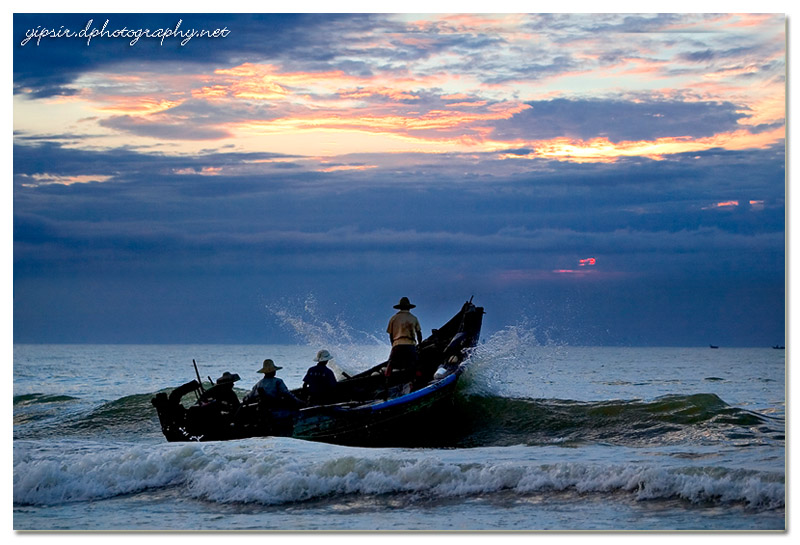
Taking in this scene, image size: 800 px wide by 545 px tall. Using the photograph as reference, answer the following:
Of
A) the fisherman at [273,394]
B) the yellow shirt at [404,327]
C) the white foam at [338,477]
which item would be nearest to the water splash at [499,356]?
the yellow shirt at [404,327]

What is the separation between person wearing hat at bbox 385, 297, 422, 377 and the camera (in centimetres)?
1308

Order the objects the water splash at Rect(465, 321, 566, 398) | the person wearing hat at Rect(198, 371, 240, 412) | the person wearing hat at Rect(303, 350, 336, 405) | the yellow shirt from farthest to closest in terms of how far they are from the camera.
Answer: the water splash at Rect(465, 321, 566, 398), the yellow shirt, the person wearing hat at Rect(303, 350, 336, 405), the person wearing hat at Rect(198, 371, 240, 412)

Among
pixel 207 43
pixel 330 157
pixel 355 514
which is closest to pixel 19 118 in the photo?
pixel 207 43

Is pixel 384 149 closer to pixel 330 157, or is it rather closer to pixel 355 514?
pixel 330 157

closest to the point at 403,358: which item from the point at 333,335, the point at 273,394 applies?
the point at 273,394

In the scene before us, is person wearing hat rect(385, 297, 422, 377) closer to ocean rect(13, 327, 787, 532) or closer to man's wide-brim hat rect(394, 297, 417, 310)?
man's wide-brim hat rect(394, 297, 417, 310)

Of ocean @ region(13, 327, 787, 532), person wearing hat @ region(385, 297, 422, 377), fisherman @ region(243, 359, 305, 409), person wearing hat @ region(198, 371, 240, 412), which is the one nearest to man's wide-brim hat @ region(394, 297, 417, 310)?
person wearing hat @ region(385, 297, 422, 377)

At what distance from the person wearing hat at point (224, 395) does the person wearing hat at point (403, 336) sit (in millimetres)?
2604

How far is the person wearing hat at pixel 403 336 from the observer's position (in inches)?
515

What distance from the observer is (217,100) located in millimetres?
10219

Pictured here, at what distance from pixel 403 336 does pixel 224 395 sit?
9.62ft

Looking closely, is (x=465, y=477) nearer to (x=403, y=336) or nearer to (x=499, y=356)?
(x=403, y=336)

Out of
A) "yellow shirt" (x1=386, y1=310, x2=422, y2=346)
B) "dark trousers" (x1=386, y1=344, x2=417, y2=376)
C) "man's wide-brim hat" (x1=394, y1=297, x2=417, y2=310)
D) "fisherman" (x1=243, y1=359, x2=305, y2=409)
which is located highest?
"man's wide-brim hat" (x1=394, y1=297, x2=417, y2=310)

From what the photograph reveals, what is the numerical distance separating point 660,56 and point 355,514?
602cm
